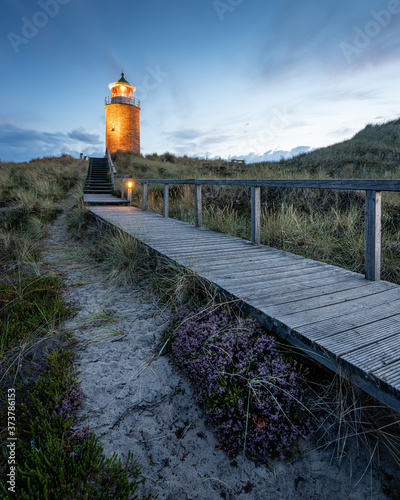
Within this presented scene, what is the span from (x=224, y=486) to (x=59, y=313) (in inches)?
85.1

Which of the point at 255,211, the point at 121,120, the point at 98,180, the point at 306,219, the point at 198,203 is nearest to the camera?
the point at 255,211

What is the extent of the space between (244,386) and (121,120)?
108ft

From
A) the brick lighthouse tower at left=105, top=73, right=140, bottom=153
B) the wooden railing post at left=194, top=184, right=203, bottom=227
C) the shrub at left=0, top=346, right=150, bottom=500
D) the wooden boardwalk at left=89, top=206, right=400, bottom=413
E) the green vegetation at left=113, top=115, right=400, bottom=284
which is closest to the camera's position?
the shrub at left=0, top=346, right=150, bottom=500

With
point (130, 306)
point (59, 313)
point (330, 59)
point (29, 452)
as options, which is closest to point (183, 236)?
point (130, 306)

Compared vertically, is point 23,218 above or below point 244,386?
above

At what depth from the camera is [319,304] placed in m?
2.22

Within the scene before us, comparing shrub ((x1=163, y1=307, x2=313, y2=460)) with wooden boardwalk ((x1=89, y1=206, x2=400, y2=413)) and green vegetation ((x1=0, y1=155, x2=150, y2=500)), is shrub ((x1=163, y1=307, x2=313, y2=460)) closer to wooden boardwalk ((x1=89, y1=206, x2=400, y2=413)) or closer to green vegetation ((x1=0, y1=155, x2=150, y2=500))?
wooden boardwalk ((x1=89, y1=206, x2=400, y2=413))

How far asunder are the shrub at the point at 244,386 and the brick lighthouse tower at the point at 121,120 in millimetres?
31379

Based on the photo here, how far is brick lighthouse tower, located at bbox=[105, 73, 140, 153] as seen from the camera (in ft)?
98.8

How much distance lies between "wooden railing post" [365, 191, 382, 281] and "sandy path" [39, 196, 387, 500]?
1.74 metres

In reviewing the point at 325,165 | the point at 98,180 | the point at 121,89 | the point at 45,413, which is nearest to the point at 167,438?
the point at 45,413

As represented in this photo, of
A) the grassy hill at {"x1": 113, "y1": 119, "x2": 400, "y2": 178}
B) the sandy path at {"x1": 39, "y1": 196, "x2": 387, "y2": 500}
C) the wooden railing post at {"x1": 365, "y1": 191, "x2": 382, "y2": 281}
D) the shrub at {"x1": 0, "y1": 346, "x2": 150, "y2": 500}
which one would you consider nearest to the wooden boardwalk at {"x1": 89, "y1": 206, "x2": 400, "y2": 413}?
the wooden railing post at {"x1": 365, "y1": 191, "x2": 382, "y2": 281}

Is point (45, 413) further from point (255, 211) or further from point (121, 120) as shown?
point (121, 120)

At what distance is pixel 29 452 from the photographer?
1.41 meters
